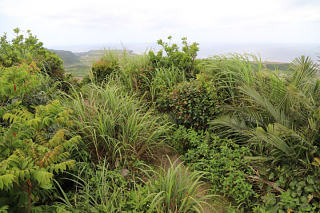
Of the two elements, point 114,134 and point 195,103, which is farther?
point 195,103

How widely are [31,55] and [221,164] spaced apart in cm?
580

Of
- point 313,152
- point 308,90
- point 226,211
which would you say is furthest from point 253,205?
point 308,90

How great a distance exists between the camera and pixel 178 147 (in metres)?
4.01

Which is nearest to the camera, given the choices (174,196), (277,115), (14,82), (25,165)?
(25,165)

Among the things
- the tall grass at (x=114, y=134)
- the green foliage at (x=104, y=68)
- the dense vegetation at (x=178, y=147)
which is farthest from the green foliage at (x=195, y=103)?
the green foliage at (x=104, y=68)

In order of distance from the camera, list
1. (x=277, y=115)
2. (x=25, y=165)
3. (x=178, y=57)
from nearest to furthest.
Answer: (x=25, y=165) < (x=277, y=115) < (x=178, y=57)

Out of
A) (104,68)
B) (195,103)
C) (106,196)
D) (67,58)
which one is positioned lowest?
(106,196)

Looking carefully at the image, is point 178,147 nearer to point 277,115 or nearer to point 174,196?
point 174,196

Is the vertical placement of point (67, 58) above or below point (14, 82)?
above

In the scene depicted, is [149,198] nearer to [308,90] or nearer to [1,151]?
[1,151]

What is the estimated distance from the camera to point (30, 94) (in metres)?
4.23

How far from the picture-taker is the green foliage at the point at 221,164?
2.91m

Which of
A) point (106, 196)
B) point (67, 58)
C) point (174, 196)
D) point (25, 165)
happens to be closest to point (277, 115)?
point (174, 196)

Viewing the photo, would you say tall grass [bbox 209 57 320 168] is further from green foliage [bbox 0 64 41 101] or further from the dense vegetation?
green foliage [bbox 0 64 41 101]
